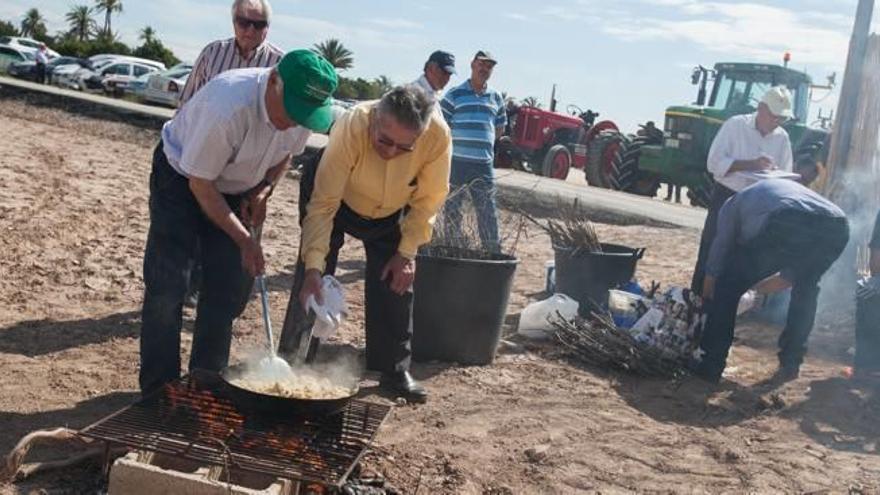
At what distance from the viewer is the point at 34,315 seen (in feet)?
18.4

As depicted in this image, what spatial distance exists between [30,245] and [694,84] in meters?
13.3

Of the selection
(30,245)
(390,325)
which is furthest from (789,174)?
(30,245)

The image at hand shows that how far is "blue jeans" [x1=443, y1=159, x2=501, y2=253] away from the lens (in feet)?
A: 20.5

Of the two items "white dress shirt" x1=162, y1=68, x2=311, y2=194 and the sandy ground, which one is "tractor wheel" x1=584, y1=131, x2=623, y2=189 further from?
"white dress shirt" x1=162, y1=68, x2=311, y2=194

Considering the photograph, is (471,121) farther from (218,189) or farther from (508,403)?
(218,189)

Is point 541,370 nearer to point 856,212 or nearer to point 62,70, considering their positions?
point 856,212

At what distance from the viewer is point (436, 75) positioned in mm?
7289

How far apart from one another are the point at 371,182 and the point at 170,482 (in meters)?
1.87

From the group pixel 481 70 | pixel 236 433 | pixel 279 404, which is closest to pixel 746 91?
pixel 481 70

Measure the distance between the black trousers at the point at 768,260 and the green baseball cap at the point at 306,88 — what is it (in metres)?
3.34

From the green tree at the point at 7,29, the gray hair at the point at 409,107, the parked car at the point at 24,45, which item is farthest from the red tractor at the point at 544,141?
the green tree at the point at 7,29

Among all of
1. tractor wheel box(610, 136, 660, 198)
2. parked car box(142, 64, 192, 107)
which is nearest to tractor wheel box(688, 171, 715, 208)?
tractor wheel box(610, 136, 660, 198)

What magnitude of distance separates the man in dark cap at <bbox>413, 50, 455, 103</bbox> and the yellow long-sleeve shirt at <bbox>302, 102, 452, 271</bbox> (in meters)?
2.73

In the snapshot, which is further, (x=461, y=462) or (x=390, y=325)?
(x=390, y=325)
